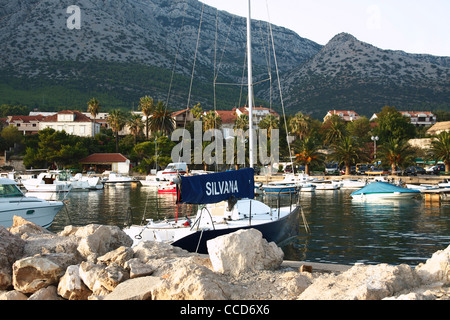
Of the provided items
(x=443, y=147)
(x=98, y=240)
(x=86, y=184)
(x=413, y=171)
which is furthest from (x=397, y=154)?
(x=98, y=240)

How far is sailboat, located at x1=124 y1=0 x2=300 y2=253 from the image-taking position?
15.7 metres

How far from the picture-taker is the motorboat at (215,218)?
15734mm

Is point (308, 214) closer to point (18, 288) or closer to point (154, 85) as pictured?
point (18, 288)

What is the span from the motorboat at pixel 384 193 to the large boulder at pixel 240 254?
38.4 meters

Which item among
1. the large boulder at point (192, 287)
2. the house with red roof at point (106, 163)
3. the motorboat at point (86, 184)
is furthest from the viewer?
the house with red roof at point (106, 163)

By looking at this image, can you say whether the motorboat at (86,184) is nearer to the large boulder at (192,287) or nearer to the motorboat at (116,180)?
the motorboat at (116,180)

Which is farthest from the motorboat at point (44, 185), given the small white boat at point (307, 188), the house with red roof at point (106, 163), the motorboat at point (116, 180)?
the house with red roof at point (106, 163)

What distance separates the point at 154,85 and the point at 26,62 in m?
59.2

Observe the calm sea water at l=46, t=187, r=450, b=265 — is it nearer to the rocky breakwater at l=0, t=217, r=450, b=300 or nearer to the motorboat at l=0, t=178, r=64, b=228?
A: the motorboat at l=0, t=178, r=64, b=228

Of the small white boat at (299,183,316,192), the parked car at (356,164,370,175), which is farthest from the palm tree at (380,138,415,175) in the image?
the small white boat at (299,183,316,192)

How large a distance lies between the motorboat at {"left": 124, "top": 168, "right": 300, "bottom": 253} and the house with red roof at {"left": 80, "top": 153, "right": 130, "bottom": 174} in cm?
7278

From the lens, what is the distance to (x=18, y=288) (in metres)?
9.45
